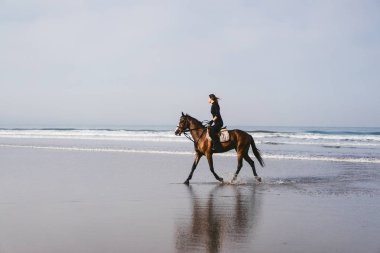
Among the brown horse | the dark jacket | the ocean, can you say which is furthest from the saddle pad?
the ocean

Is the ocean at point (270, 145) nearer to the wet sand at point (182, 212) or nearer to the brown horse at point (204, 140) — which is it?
the brown horse at point (204, 140)

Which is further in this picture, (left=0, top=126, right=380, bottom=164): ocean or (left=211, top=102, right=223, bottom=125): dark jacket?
(left=0, top=126, right=380, bottom=164): ocean

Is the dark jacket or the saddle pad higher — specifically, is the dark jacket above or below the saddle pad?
above

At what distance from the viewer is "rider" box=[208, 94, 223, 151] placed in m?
13.2

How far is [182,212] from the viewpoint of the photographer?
28.6 feet

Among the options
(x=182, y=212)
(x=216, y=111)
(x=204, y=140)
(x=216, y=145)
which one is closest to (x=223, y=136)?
(x=216, y=145)

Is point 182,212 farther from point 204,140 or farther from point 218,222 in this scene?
point 204,140

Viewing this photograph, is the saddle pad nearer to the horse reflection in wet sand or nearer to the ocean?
the horse reflection in wet sand

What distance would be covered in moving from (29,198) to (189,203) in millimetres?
3128

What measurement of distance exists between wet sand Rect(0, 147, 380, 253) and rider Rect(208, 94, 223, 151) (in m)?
1.06

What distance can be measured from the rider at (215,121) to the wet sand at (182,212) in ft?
3.47

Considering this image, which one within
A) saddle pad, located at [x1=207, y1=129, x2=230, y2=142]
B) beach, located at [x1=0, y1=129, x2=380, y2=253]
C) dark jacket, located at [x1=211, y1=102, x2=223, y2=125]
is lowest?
beach, located at [x1=0, y1=129, x2=380, y2=253]

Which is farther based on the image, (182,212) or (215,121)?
(215,121)

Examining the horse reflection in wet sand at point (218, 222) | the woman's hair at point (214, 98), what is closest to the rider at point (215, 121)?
the woman's hair at point (214, 98)
